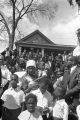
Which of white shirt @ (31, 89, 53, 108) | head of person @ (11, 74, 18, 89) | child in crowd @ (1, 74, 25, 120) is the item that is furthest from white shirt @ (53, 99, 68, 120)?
head of person @ (11, 74, 18, 89)

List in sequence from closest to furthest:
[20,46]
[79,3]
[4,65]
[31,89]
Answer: [79,3] → [31,89] → [4,65] → [20,46]

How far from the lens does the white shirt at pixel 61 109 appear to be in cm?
505

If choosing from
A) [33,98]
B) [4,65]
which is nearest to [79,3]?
[33,98]

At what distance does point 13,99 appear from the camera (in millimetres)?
6000

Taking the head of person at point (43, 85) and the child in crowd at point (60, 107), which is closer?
the child in crowd at point (60, 107)

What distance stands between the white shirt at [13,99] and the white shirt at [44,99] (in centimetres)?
49

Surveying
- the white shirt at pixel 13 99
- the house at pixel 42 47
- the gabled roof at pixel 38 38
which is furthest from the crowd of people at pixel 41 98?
the gabled roof at pixel 38 38

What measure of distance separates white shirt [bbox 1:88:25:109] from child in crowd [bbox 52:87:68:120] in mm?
956

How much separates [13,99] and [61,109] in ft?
4.05

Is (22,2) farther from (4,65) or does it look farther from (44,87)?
(44,87)

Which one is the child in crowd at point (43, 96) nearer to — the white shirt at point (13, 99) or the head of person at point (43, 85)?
the head of person at point (43, 85)

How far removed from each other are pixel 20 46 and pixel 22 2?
7156mm

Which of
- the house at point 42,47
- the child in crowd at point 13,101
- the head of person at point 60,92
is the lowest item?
the house at point 42,47

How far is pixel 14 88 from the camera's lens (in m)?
6.14
